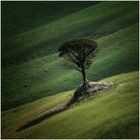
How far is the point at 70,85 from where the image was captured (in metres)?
103

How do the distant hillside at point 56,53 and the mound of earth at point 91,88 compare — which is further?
the distant hillside at point 56,53

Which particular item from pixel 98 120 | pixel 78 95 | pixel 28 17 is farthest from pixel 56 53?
pixel 98 120

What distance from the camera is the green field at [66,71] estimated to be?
177 ft

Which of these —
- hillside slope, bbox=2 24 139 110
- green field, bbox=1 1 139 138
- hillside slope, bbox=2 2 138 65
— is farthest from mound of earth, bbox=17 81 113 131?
hillside slope, bbox=2 2 138 65

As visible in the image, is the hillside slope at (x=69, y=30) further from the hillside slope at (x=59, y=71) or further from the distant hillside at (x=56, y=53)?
the hillside slope at (x=59, y=71)

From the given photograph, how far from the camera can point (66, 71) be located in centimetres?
11412

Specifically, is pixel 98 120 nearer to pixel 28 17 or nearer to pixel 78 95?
pixel 78 95

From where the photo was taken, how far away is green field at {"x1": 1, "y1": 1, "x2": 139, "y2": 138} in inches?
2130

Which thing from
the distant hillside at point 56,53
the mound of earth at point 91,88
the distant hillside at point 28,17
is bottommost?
the mound of earth at point 91,88

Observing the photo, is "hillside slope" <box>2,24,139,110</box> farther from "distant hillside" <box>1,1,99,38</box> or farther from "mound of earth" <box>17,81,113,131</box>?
"distant hillside" <box>1,1,99,38</box>

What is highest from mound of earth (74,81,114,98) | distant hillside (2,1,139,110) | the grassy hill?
distant hillside (2,1,139,110)

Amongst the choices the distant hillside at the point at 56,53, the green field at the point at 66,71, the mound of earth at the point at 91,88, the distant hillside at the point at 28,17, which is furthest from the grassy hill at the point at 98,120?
the distant hillside at the point at 28,17

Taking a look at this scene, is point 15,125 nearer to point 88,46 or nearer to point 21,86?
point 88,46

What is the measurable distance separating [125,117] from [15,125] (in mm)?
36447
